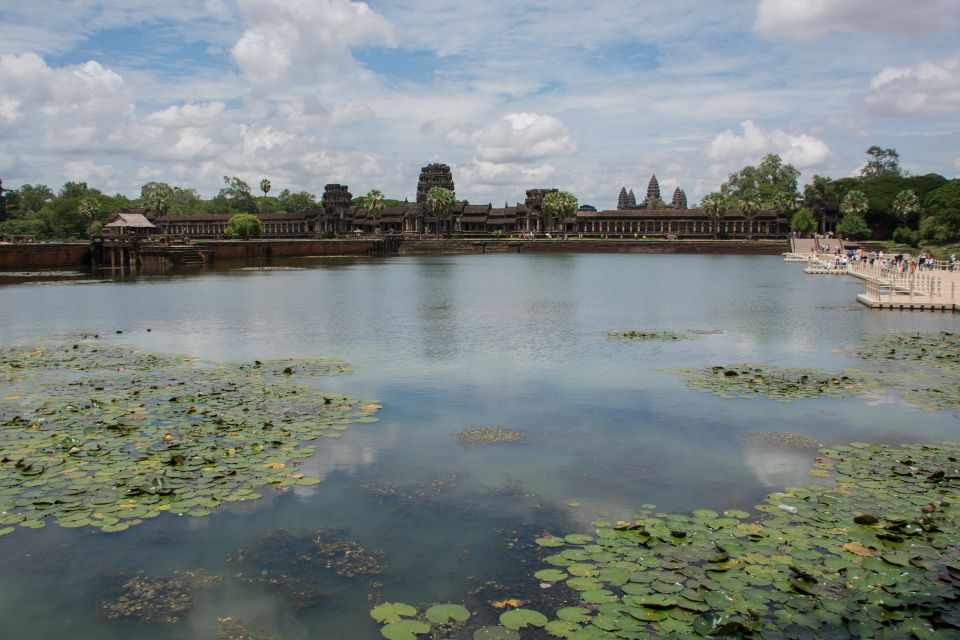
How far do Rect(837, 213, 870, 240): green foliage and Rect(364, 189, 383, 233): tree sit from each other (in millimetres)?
77341

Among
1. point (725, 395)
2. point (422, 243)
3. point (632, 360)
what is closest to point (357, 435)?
point (725, 395)

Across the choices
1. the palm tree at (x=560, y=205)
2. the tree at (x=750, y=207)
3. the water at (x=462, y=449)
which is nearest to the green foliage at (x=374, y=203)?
the palm tree at (x=560, y=205)

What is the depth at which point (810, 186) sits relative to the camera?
141125 millimetres

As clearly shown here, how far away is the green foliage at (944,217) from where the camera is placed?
303 feet

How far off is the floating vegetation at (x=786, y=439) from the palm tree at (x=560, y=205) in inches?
4982

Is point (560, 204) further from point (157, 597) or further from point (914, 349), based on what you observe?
point (157, 597)

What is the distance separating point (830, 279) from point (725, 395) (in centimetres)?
4629

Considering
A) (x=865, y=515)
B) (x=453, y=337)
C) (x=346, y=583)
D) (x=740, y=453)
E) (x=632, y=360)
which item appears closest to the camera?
(x=346, y=583)

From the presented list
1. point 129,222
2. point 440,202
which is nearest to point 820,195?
point 440,202

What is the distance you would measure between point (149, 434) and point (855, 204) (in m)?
128

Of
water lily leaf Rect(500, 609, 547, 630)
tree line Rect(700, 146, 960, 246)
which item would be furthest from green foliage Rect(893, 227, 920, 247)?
water lily leaf Rect(500, 609, 547, 630)

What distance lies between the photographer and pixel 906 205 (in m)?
116

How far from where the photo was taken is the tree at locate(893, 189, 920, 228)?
116m

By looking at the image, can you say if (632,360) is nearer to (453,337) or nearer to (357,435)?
(453,337)
